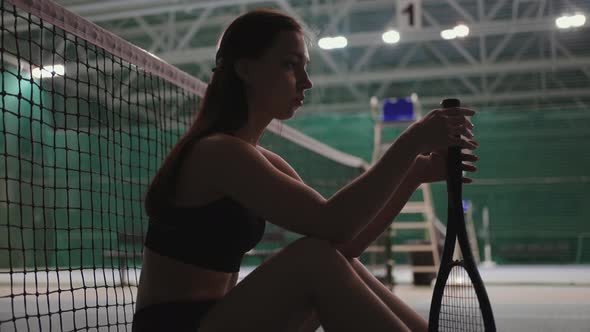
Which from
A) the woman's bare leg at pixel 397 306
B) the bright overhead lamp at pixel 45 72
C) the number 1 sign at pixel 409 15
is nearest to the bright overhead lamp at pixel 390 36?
the number 1 sign at pixel 409 15

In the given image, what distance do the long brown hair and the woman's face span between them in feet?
0.06

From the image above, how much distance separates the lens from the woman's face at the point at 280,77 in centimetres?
140

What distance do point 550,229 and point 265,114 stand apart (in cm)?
1016

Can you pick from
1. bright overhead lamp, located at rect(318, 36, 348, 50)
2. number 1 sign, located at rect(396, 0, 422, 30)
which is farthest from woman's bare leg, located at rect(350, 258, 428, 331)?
bright overhead lamp, located at rect(318, 36, 348, 50)

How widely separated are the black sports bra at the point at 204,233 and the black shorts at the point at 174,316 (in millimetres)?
83

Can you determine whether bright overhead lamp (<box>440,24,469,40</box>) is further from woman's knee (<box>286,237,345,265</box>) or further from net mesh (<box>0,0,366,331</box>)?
woman's knee (<box>286,237,345,265</box>)

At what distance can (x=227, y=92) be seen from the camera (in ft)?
4.66

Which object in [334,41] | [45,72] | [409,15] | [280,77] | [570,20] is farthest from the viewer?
[45,72]

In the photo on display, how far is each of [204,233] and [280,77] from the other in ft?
1.22

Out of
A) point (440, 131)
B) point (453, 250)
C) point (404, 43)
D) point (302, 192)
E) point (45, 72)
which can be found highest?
point (404, 43)

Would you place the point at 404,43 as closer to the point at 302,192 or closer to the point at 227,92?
the point at 227,92

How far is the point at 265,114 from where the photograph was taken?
145cm

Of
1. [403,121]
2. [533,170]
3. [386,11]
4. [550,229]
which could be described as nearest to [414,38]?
[386,11]

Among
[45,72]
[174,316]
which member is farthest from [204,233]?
Answer: [45,72]
